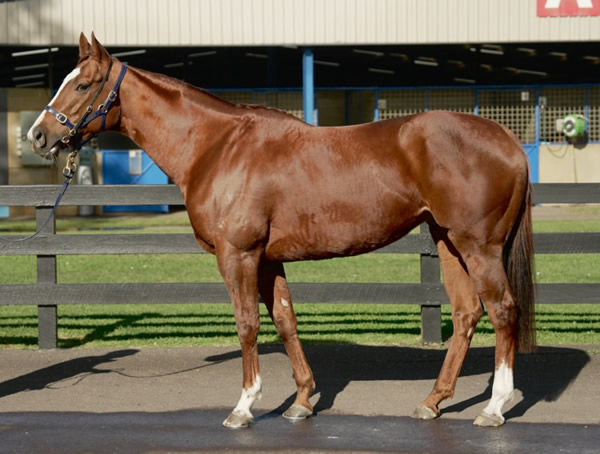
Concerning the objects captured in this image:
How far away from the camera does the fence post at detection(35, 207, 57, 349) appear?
8.69m

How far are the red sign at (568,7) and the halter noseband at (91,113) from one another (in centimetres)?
1878

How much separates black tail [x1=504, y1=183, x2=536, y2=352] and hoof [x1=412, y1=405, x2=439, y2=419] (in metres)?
0.68

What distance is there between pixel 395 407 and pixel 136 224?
662 inches

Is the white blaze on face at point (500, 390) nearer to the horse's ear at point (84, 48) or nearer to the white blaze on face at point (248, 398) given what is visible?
the white blaze on face at point (248, 398)

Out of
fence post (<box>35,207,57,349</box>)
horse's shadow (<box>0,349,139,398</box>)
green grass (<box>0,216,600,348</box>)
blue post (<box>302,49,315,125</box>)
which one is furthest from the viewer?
blue post (<box>302,49,315,125</box>)

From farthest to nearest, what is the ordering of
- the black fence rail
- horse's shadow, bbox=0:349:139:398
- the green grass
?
the green grass, the black fence rail, horse's shadow, bbox=0:349:139:398

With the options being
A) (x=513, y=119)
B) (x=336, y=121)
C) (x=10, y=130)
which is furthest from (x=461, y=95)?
(x=10, y=130)

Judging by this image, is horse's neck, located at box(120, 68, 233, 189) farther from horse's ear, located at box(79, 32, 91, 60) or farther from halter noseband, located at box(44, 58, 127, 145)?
horse's ear, located at box(79, 32, 91, 60)

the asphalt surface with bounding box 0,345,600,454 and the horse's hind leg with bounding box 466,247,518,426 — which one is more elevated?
the horse's hind leg with bounding box 466,247,518,426

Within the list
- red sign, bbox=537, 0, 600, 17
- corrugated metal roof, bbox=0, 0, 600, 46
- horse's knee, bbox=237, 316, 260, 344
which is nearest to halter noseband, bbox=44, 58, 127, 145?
horse's knee, bbox=237, 316, 260, 344

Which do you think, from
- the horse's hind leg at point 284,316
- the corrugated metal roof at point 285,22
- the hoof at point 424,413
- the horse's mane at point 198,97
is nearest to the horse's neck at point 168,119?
the horse's mane at point 198,97

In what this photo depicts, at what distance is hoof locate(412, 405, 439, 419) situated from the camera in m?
6.11

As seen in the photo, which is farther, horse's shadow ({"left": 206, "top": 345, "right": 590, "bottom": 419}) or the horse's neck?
horse's shadow ({"left": 206, "top": 345, "right": 590, "bottom": 419})

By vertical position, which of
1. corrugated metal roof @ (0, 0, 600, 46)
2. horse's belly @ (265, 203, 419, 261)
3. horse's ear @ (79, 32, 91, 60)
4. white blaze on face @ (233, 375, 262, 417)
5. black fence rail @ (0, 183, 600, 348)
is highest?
corrugated metal roof @ (0, 0, 600, 46)
